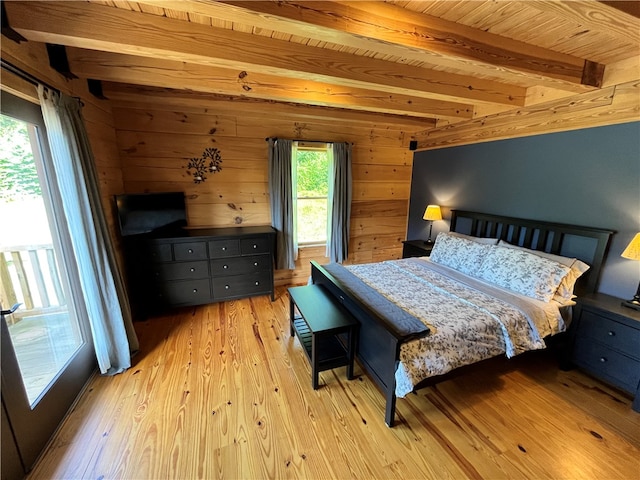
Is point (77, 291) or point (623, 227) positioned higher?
point (623, 227)

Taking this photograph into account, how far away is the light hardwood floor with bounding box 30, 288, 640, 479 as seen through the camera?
4.66 ft

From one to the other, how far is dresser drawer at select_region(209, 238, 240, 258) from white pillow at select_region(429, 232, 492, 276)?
2.29 m

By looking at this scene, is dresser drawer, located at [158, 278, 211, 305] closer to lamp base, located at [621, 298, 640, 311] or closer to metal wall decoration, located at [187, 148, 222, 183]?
metal wall decoration, located at [187, 148, 222, 183]

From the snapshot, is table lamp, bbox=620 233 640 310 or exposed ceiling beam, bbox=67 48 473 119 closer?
table lamp, bbox=620 233 640 310

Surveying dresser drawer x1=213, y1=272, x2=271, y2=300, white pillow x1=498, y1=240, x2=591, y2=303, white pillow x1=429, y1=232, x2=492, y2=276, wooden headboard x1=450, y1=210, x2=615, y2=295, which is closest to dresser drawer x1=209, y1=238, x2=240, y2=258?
dresser drawer x1=213, y1=272, x2=271, y2=300

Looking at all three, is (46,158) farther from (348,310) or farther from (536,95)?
(536,95)

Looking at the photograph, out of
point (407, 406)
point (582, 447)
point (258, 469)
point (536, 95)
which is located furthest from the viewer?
point (536, 95)

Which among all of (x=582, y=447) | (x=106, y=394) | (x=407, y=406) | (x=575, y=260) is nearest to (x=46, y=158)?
(x=106, y=394)

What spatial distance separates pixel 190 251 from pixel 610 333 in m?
3.65

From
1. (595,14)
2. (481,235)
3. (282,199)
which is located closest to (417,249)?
(481,235)

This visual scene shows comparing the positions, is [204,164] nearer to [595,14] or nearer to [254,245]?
[254,245]

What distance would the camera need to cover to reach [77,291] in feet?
6.40

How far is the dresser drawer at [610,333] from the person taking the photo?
175cm

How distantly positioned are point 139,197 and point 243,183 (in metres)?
1.15
